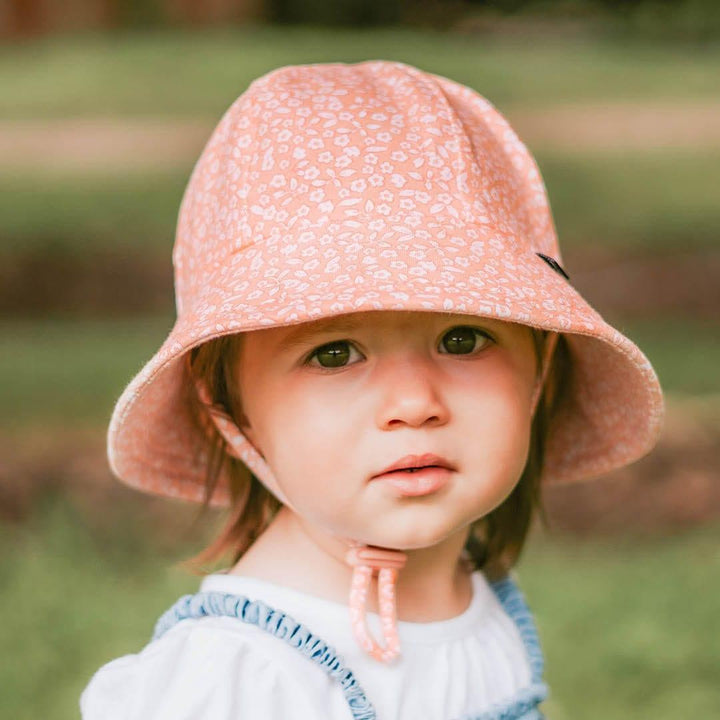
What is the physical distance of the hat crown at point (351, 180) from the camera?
55.5 inches

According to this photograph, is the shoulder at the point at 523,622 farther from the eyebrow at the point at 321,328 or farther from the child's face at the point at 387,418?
the eyebrow at the point at 321,328

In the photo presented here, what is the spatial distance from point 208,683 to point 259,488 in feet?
1.45

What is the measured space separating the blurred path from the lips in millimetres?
4636

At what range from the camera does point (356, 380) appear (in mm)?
1394

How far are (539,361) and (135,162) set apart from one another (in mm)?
4519

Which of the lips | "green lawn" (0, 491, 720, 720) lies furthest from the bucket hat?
"green lawn" (0, 491, 720, 720)

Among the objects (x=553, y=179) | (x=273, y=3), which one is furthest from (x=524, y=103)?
(x=273, y=3)

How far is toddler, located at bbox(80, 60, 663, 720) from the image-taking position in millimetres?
1364

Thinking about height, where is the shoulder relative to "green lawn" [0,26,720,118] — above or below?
above

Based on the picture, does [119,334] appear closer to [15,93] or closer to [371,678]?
[15,93]

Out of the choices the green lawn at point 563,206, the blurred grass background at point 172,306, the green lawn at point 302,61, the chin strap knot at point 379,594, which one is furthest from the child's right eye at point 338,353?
the green lawn at point 302,61

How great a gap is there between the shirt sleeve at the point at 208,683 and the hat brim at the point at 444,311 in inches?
12.0

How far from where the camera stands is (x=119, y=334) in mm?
5207

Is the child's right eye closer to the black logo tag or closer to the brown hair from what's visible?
the brown hair
